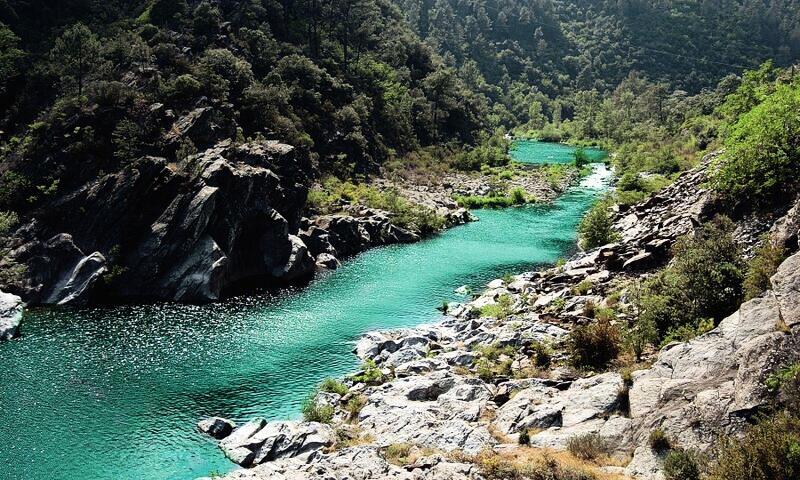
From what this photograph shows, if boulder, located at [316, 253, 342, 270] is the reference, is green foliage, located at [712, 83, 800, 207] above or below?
above

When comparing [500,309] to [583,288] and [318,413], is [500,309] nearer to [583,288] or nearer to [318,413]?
[583,288]

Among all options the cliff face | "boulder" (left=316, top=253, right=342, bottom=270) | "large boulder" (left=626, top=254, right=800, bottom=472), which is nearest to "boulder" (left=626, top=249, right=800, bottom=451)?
"large boulder" (left=626, top=254, right=800, bottom=472)

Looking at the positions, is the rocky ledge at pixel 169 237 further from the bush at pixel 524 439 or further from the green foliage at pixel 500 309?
the bush at pixel 524 439

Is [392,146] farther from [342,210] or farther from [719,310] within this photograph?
[719,310]

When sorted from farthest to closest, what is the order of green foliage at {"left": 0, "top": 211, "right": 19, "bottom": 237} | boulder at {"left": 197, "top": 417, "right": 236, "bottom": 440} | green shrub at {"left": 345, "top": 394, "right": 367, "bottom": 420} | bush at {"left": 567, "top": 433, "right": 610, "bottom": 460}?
green foliage at {"left": 0, "top": 211, "right": 19, "bottom": 237} < green shrub at {"left": 345, "top": 394, "right": 367, "bottom": 420} < boulder at {"left": 197, "top": 417, "right": 236, "bottom": 440} < bush at {"left": 567, "top": 433, "right": 610, "bottom": 460}

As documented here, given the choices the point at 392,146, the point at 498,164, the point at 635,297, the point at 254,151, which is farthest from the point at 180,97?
the point at 498,164

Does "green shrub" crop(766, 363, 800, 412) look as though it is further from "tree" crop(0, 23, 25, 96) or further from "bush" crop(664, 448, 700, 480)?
"tree" crop(0, 23, 25, 96)
